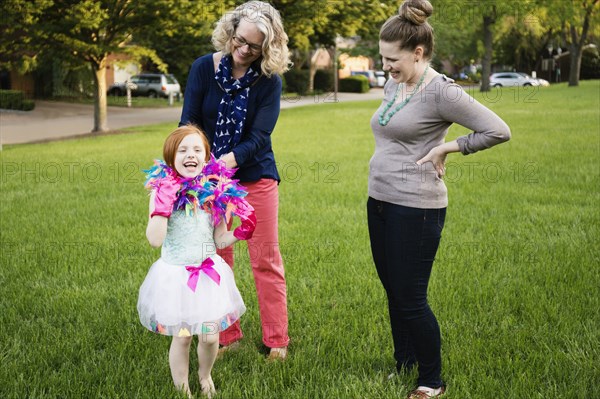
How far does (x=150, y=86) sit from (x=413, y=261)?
131 ft

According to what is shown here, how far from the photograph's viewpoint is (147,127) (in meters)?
22.0

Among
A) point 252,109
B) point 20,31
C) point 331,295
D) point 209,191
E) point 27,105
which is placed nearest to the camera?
point 209,191

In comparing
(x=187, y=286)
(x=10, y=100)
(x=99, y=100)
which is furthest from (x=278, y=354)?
(x=10, y=100)

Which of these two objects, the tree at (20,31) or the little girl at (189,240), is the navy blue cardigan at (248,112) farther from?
the tree at (20,31)

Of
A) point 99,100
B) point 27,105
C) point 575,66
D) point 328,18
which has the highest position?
point 328,18

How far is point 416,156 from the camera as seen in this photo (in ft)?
10.0

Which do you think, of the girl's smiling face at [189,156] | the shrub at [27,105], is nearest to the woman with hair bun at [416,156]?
the girl's smiling face at [189,156]

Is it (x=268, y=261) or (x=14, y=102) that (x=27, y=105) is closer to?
(x=14, y=102)

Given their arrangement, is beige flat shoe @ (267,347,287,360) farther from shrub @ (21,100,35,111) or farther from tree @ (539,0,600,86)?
tree @ (539,0,600,86)

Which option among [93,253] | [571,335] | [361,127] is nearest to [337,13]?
[361,127]

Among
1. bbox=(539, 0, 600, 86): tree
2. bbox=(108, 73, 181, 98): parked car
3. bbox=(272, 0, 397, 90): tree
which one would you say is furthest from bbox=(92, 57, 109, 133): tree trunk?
bbox=(539, 0, 600, 86): tree

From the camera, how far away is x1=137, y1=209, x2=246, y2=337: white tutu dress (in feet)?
9.93

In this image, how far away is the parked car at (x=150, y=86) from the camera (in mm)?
40188

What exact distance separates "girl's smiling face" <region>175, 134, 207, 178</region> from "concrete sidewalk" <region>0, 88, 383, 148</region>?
526 inches
